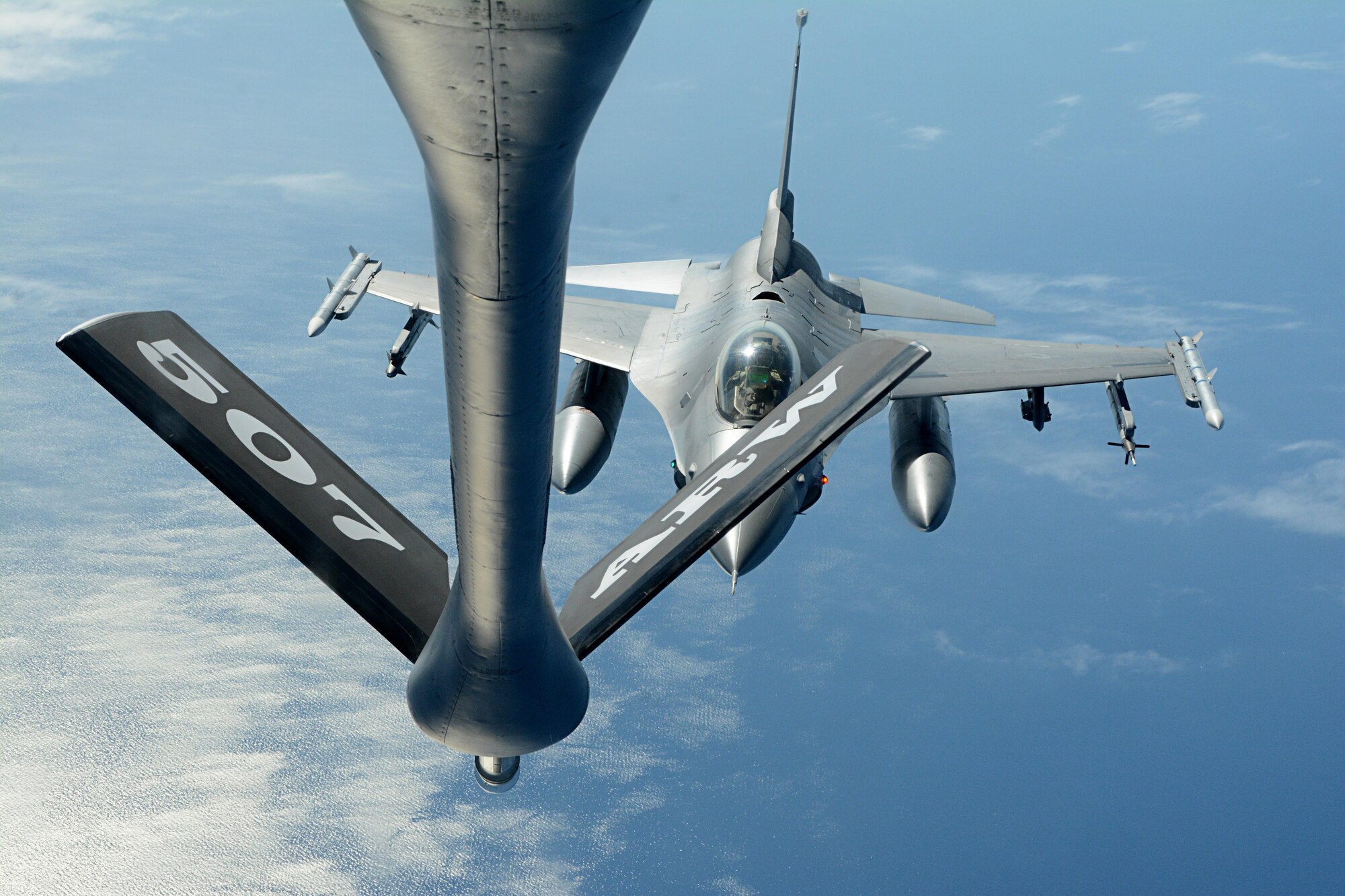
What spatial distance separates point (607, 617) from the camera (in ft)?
35.4

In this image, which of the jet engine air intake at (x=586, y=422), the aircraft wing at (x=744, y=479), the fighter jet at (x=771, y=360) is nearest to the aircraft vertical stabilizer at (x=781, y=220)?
the fighter jet at (x=771, y=360)

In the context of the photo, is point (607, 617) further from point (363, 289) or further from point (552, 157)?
point (363, 289)

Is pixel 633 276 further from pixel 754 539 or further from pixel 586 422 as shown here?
pixel 754 539

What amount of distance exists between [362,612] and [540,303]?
5.08 meters

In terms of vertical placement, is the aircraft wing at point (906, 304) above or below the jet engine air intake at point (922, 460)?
above

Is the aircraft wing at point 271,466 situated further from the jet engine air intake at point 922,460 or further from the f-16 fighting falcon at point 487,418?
the jet engine air intake at point 922,460

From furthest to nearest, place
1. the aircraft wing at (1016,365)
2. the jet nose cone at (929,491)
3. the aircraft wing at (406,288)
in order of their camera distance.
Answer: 1. the aircraft wing at (406,288)
2. the aircraft wing at (1016,365)
3. the jet nose cone at (929,491)

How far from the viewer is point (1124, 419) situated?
26.2 meters

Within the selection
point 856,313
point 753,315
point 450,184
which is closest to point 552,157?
point 450,184

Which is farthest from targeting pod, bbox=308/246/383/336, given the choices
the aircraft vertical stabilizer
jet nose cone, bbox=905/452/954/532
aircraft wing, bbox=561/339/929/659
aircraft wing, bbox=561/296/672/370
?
aircraft wing, bbox=561/339/929/659

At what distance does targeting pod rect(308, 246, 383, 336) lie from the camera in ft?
94.4

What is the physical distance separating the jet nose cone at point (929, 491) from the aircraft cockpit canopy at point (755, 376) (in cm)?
419

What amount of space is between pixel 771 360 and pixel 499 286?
52.4 ft

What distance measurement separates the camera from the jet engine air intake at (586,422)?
2584cm
